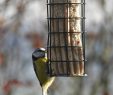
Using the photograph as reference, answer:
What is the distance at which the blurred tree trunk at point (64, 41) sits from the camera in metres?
5.89

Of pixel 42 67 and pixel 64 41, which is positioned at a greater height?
pixel 64 41

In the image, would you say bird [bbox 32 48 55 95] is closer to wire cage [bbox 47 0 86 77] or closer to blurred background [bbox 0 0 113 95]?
wire cage [bbox 47 0 86 77]

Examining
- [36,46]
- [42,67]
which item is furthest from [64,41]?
[36,46]

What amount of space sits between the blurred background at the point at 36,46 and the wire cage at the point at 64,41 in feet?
11.0

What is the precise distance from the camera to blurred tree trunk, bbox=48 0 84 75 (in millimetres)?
5887

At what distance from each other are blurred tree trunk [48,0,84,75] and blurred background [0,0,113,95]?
3.36 m

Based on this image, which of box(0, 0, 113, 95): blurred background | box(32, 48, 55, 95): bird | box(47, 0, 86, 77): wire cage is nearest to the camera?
box(47, 0, 86, 77): wire cage

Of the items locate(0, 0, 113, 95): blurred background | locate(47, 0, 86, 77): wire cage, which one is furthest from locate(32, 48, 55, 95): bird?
locate(0, 0, 113, 95): blurred background

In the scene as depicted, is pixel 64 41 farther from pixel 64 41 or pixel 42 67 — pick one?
pixel 42 67

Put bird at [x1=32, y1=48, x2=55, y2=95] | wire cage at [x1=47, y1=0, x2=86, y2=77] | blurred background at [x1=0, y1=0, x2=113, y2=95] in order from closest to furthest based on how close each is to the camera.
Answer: wire cage at [x1=47, y1=0, x2=86, y2=77] < bird at [x1=32, y1=48, x2=55, y2=95] < blurred background at [x1=0, y1=0, x2=113, y2=95]

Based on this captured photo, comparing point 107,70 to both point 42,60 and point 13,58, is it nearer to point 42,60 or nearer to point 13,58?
point 13,58

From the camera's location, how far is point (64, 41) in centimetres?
592

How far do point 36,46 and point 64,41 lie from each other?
4.23 metres

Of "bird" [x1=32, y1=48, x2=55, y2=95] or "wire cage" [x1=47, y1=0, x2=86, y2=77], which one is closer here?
"wire cage" [x1=47, y1=0, x2=86, y2=77]
